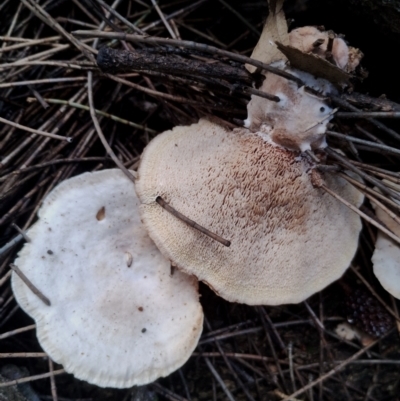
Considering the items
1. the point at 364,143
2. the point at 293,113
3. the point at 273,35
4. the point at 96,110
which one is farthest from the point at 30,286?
the point at 364,143

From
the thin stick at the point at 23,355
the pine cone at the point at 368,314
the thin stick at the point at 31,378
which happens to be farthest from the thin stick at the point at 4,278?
the pine cone at the point at 368,314

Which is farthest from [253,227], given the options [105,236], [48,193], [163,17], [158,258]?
[163,17]

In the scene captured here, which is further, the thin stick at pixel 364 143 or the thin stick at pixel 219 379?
the thin stick at pixel 219 379

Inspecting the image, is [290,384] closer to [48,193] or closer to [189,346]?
[189,346]

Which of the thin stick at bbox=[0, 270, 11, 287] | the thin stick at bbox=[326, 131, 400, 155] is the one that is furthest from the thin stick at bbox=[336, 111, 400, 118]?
the thin stick at bbox=[0, 270, 11, 287]

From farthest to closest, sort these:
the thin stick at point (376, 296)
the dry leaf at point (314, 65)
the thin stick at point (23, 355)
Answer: the thin stick at point (376, 296), the thin stick at point (23, 355), the dry leaf at point (314, 65)

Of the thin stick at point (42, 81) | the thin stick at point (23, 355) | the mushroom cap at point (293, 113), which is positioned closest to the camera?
the mushroom cap at point (293, 113)

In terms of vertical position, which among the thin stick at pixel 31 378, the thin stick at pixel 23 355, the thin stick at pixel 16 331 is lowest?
the thin stick at pixel 31 378

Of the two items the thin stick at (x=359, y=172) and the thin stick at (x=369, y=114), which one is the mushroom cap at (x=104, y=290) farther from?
the thin stick at (x=369, y=114)
